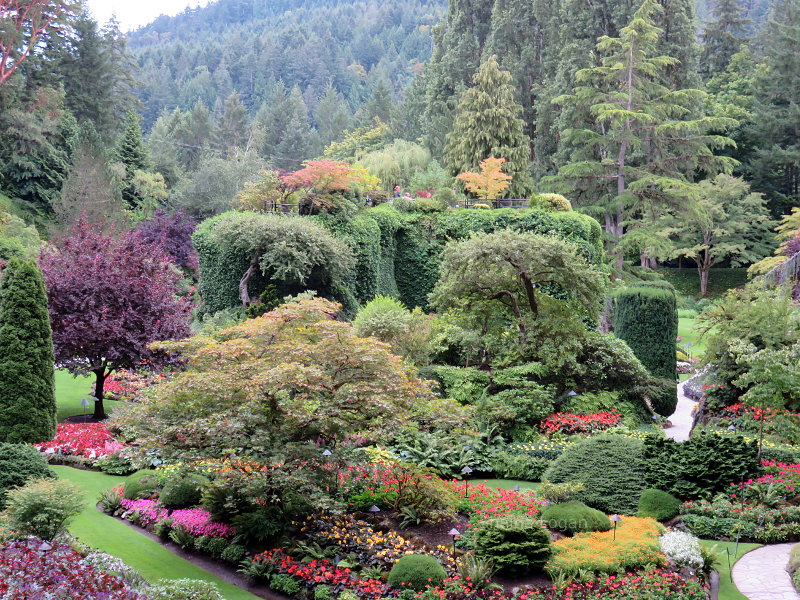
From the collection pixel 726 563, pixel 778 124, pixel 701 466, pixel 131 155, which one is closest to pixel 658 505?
pixel 701 466

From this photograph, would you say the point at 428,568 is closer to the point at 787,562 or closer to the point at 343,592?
the point at 343,592

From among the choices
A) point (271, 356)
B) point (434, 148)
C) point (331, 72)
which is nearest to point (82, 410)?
point (271, 356)

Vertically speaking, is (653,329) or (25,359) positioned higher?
(25,359)

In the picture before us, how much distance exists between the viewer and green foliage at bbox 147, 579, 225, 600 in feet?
30.5

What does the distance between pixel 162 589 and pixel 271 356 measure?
3.86 meters

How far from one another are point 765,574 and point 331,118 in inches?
2993

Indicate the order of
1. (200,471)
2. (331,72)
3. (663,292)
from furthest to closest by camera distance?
1. (331,72)
2. (663,292)
3. (200,471)

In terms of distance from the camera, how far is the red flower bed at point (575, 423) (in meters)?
17.3

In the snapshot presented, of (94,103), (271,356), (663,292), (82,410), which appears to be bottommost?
(82,410)

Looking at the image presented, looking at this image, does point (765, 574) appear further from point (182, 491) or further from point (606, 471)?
point (182, 491)

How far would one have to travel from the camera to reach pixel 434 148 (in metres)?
46.1

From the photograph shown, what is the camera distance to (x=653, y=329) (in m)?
22.7

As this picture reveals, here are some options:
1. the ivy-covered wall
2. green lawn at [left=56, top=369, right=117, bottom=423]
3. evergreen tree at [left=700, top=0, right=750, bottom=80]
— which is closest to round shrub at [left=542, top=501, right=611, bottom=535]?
green lawn at [left=56, top=369, right=117, bottom=423]

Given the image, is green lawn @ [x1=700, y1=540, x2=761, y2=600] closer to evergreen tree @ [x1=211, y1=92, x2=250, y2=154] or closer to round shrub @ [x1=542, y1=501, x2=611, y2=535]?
round shrub @ [x1=542, y1=501, x2=611, y2=535]
